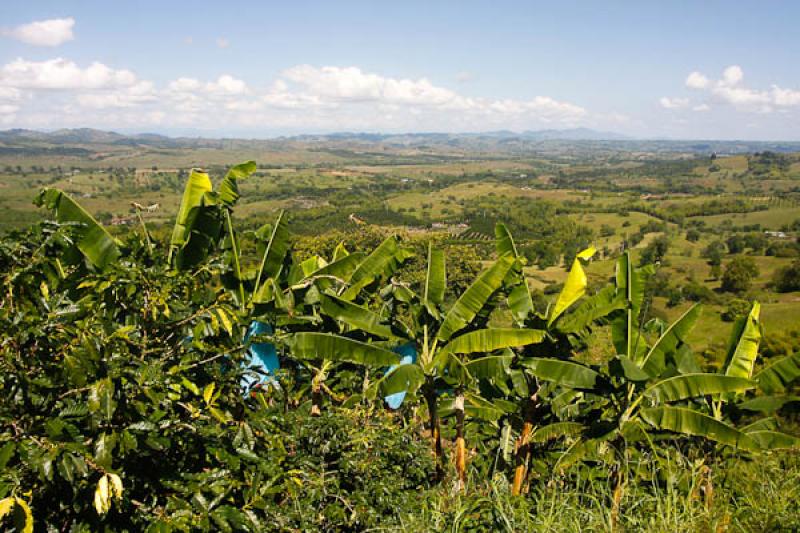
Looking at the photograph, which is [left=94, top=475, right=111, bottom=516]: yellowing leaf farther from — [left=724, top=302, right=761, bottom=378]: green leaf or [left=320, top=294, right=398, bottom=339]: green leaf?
[left=724, top=302, right=761, bottom=378]: green leaf

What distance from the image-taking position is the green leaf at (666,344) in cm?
519

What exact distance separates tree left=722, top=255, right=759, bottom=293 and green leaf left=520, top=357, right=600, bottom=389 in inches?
2193

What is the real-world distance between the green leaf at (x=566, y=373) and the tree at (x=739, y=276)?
5571 cm

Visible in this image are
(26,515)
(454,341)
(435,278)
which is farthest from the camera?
(435,278)

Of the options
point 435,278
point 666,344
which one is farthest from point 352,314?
point 666,344

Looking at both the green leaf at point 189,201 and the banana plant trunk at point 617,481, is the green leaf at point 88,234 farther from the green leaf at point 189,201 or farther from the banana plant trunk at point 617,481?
the banana plant trunk at point 617,481

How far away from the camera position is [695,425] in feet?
16.0

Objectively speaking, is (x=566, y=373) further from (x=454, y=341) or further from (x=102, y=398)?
(x=102, y=398)

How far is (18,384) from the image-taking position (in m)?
2.30

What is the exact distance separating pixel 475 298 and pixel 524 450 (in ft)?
5.56

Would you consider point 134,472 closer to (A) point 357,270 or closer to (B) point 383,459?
(B) point 383,459

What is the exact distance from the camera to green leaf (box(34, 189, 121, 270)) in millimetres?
5648

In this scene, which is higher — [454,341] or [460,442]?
[454,341]

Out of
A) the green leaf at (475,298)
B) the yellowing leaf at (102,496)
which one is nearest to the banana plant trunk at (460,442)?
the green leaf at (475,298)
